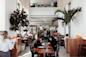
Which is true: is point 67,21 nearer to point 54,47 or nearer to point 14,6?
point 14,6

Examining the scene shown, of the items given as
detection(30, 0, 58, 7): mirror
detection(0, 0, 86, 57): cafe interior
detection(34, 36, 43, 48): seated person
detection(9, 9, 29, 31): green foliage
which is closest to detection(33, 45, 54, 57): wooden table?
detection(0, 0, 86, 57): cafe interior

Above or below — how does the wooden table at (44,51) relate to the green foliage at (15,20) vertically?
below

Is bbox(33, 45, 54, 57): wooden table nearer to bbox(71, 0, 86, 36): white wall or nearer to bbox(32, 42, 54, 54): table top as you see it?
bbox(32, 42, 54, 54): table top

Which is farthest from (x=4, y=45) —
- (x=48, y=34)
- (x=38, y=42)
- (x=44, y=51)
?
(x=38, y=42)

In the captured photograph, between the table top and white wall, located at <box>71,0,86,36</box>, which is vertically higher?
white wall, located at <box>71,0,86,36</box>

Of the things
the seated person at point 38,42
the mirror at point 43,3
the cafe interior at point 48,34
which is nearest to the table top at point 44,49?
the cafe interior at point 48,34

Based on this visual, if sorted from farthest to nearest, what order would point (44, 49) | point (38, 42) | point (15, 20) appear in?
point (15, 20) < point (38, 42) < point (44, 49)

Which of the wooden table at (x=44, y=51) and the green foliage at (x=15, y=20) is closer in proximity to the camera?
the wooden table at (x=44, y=51)

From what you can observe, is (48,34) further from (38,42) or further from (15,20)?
(15,20)

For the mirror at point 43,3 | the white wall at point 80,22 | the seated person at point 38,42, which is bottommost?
the seated person at point 38,42

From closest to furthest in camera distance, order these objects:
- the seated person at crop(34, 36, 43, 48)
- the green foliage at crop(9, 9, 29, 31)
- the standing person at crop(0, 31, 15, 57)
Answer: the standing person at crop(0, 31, 15, 57) → the seated person at crop(34, 36, 43, 48) → the green foliage at crop(9, 9, 29, 31)

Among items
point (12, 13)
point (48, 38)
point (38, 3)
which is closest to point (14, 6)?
point (12, 13)

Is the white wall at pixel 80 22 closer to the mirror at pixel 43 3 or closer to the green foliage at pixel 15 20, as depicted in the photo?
the green foliage at pixel 15 20

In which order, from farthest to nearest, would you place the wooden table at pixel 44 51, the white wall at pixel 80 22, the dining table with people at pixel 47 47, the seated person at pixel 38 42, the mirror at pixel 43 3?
the mirror at pixel 43 3, the white wall at pixel 80 22, the seated person at pixel 38 42, the wooden table at pixel 44 51, the dining table with people at pixel 47 47
